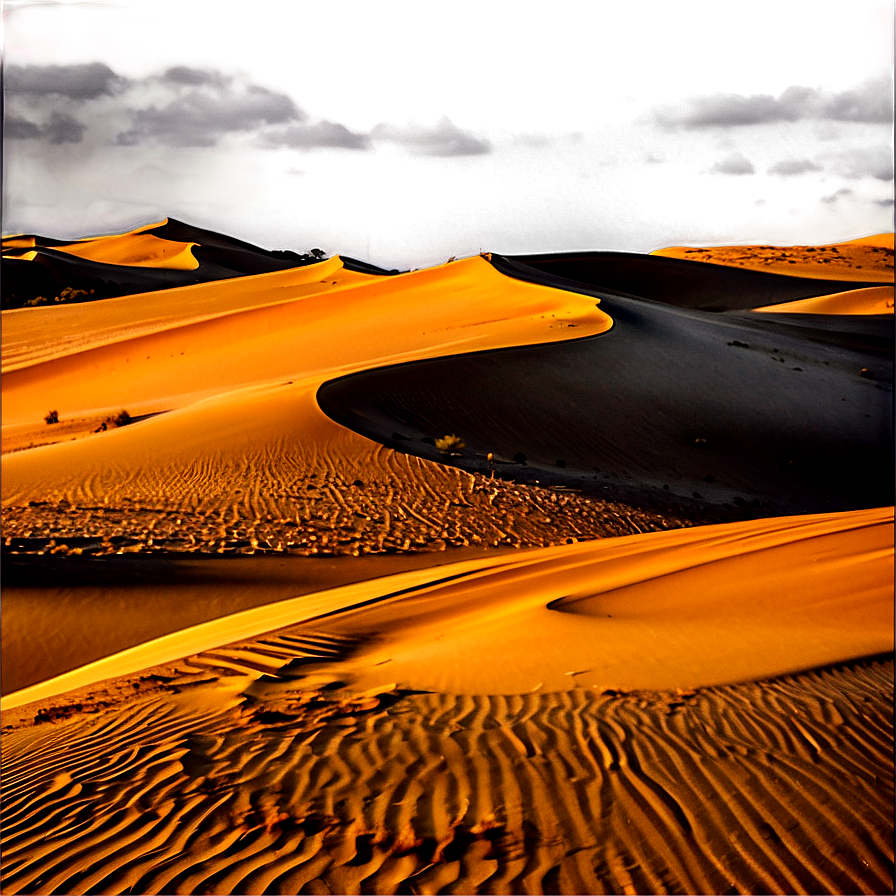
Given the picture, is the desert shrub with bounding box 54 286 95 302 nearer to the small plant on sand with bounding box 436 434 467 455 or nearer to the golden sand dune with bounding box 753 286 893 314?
the golden sand dune with bounding box 753 286 893 314

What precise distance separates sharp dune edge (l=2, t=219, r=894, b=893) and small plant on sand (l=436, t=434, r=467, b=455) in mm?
76

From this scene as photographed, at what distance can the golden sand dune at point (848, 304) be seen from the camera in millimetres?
61500

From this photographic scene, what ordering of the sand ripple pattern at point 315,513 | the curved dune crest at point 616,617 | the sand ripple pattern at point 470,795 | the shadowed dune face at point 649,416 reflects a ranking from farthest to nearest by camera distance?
the shadowed dune face at point 649,416 → the sand ripple pattern at point 315,513 → the curved dune crest at point 616,617 → the sand ripple pattern at point 470,795

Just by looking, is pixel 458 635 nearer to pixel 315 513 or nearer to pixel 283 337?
pixel 315 513

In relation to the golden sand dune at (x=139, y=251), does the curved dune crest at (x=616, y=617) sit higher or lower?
lower

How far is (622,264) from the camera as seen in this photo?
8319 cm

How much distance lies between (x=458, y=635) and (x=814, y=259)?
97.9 m

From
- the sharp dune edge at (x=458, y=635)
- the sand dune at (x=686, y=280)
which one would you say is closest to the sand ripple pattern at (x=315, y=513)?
the sharp dune edge at (x=458, y=635)

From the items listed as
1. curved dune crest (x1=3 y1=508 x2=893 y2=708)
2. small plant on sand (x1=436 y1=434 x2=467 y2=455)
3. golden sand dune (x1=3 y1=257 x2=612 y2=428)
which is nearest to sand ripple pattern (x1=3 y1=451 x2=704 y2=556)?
small plant on sand (x1=436 y1=434 x2=467 y2=455)

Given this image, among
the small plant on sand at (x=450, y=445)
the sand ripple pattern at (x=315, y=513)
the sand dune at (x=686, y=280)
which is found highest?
the sand dune at (x=686, y=280)

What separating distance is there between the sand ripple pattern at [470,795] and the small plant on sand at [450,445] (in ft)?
42.2

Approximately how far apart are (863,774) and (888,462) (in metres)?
22.0

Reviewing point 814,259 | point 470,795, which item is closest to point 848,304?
point 814,259

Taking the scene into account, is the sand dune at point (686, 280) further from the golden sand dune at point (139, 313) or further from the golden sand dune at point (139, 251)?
the golden sand dune at point (139, 251)
